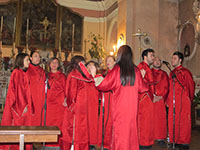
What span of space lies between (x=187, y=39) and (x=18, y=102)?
916 cm

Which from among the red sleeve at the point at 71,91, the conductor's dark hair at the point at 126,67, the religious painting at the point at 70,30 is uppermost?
the religious painting at the point at 70,30

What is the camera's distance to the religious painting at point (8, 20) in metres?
14.1

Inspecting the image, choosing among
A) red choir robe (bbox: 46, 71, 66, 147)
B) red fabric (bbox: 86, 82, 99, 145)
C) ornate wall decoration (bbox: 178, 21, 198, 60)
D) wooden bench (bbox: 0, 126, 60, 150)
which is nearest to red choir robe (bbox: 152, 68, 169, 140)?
red fabric (bbox: 86, 82, 99, 145)

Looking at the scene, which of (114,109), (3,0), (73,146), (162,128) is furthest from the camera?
(3,0)

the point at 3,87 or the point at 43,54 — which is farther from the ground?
the point at 43,54

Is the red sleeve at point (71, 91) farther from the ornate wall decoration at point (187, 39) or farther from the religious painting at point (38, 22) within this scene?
the religious painting at point (38, 22)

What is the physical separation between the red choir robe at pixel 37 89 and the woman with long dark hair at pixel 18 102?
501mm

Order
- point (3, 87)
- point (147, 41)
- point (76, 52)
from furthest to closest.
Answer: point (76, 52)
point (147, 41)
point (3, 87)

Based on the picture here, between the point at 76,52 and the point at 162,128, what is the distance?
428 inches

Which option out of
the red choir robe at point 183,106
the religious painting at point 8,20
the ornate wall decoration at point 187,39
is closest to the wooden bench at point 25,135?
the red choir robe at point 183,106

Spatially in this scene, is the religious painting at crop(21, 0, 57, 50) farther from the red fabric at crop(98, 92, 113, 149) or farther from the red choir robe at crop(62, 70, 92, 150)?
the red choir robe at crop(62, 70, 92, 150)

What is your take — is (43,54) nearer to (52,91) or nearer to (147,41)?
(147,41)

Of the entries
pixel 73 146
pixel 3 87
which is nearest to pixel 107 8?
pixel 3 87

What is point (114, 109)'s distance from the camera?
326cm
